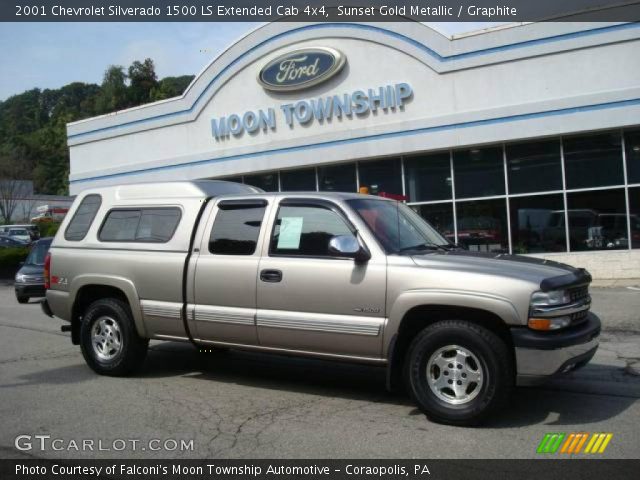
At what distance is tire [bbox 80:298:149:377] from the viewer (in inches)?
275

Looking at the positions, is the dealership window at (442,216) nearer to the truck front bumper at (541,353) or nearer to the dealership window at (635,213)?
the dealership window at (635,213)

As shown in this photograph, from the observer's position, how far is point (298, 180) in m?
21.1

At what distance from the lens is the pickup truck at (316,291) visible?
509 cm

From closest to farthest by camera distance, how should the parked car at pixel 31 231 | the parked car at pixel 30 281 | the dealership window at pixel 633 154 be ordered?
1. the dealership window at pixel 633 154
2. the parked car at pixel 30 281
3. the parked car at pixel 31 231

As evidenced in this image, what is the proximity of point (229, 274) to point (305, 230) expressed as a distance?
2.85 ft

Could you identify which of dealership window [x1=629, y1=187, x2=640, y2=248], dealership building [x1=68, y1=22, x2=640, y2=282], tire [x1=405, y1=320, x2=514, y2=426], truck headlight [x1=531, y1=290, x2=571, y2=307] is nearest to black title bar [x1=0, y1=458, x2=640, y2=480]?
tire [x1=405, y1=320, x2=514, y2=426]

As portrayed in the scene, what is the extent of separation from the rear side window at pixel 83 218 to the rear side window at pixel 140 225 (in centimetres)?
27

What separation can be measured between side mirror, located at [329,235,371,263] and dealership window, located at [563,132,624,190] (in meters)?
12.6

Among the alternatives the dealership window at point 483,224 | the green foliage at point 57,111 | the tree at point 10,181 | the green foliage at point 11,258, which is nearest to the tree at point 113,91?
the green foliage at point 57,111

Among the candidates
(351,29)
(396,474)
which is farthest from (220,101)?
(396,474)

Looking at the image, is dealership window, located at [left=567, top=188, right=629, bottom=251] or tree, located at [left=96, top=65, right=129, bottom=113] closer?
dealership window, located at [left=567, top=188, right=629, bottom=251]

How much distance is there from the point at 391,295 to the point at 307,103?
51.4ft

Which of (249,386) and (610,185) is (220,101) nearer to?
(610,185)

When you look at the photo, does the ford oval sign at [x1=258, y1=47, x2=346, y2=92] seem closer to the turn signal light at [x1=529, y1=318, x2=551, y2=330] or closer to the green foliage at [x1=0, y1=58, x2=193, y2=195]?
the turn signal light at [x1=529, y1=318, x2=551, y2=330]
